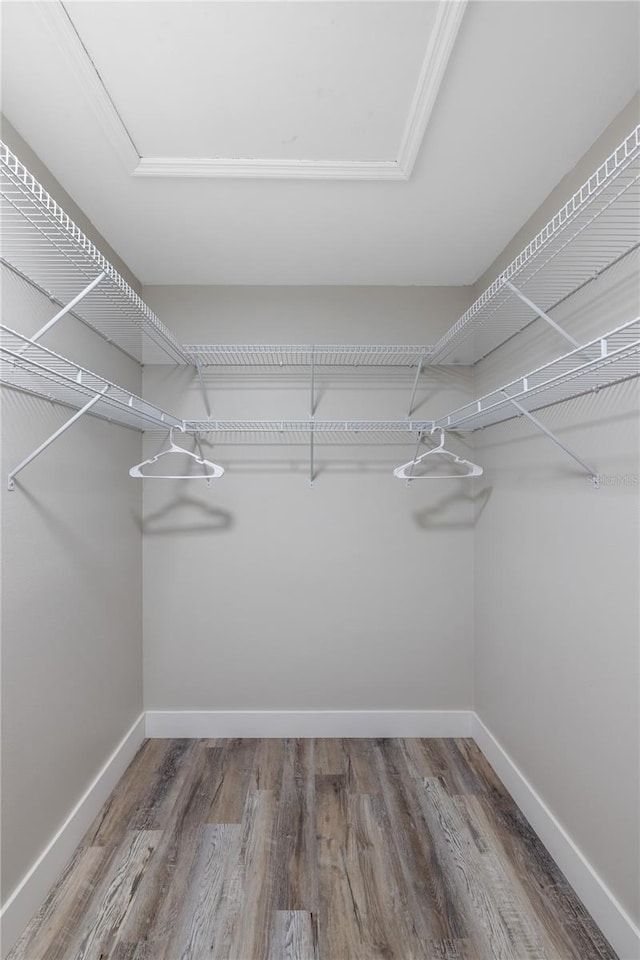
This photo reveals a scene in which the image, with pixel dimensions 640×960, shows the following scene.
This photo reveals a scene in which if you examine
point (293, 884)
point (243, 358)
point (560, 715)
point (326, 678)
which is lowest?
point (293, 884)

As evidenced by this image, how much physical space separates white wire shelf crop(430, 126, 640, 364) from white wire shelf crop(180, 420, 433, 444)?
469mm

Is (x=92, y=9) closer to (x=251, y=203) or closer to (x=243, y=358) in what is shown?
(x=251, y=203)

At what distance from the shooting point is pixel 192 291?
Answer: 2514 mm

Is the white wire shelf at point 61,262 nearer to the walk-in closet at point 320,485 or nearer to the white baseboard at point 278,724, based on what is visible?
the walk-in closet at point 320,485

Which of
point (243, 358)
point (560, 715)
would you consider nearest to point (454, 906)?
point (560, 715)

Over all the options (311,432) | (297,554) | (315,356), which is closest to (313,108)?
(315,356)

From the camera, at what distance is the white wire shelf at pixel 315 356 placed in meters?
2.24

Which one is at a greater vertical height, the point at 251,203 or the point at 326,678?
the point at 251,203

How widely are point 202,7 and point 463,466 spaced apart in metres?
2.03

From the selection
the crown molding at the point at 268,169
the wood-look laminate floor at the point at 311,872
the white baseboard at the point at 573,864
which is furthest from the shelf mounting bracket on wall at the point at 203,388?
the white baseboard at the point at 573,864

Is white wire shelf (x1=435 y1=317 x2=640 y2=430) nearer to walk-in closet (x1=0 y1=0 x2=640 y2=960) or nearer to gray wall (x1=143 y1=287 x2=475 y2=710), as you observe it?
walk-in closet (x1=0 y1=0 x2=640 y2=960)

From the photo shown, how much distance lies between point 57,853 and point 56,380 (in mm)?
1561

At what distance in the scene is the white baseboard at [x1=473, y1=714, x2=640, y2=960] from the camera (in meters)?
1.31

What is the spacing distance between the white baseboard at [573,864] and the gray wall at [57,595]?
5.63 ft
